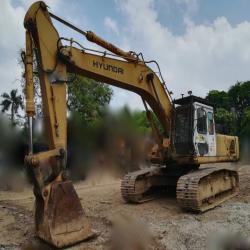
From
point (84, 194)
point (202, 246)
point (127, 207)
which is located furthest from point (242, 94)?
point (202, 246)

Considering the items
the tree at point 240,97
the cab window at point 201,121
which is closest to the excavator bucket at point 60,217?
the cab window at point 201,121

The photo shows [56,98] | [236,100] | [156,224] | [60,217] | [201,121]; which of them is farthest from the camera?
[236,100]

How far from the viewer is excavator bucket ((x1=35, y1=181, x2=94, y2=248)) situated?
5902mm

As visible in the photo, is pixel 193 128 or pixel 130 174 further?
pixel 130 174

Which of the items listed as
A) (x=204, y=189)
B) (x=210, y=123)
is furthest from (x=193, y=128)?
(x=204, y=189)

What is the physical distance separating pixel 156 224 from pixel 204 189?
1.94 meters

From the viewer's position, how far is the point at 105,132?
432 inches

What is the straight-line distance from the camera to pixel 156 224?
773 centimetres

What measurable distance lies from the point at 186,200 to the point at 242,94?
28450mm

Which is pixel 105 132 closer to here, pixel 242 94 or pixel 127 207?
pixel 127 207

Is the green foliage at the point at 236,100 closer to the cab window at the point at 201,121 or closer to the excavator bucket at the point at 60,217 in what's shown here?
the cab window at the point at 201,121

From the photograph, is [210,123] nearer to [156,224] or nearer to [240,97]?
[156,224]

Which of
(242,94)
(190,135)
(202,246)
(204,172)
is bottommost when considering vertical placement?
(202,246)

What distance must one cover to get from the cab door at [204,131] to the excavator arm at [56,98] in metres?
2.01
